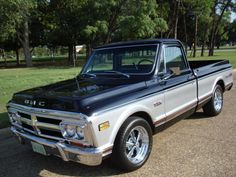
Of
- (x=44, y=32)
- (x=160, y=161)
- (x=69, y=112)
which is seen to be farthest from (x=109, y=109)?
(x=44, y=32)

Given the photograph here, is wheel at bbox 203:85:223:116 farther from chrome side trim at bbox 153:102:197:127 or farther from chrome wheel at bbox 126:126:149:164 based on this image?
chrome wheel at bbox 126:126:149:164

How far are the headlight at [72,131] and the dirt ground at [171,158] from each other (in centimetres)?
78

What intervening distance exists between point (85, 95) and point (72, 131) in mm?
502

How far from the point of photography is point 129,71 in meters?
5.20

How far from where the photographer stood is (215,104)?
691 cm

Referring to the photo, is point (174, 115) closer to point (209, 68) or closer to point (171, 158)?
point (171, 158)

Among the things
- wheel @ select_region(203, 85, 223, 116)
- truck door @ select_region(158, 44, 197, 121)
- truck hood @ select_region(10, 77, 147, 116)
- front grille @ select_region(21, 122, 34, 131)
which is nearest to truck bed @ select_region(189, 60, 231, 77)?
truck door @ select_region(158, 44, 197, 121)

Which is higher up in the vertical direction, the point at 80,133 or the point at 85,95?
the point at 85,95

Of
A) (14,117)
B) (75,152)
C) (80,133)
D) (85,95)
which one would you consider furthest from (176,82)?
(14,117)

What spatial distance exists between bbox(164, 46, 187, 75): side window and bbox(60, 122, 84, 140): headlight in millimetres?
2174

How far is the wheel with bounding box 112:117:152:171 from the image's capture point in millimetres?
3955

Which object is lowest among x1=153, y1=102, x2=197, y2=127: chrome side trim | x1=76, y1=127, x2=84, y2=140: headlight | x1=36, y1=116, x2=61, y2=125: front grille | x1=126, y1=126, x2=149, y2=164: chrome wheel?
x1=126, y1=126, x2=149, y2=164: chrome wheel

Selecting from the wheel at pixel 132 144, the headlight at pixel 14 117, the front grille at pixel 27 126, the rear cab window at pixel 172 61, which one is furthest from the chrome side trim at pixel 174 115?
the headlight at pixel 14 117

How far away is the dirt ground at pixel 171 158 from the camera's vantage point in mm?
4168
